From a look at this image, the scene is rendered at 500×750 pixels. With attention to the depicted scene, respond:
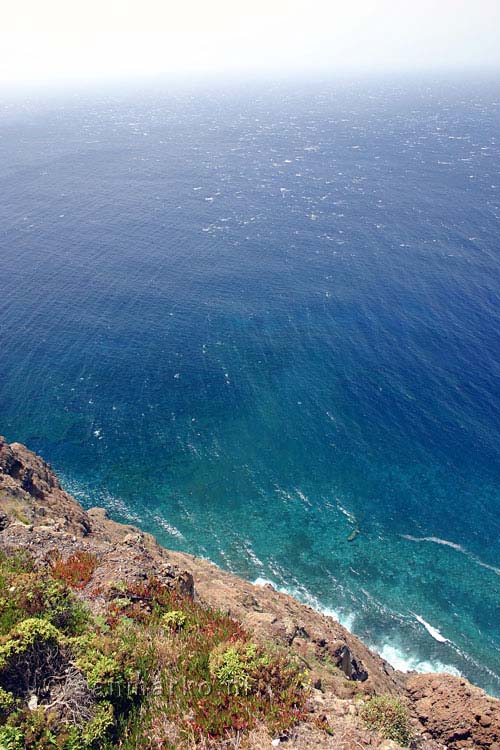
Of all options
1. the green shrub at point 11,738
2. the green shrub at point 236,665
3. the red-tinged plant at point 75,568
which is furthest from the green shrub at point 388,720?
the red-tinged plant at point 75,568

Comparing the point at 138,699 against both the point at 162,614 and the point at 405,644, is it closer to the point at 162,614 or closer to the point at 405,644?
the point at 162,614

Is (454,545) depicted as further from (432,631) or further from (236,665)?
(236,665)

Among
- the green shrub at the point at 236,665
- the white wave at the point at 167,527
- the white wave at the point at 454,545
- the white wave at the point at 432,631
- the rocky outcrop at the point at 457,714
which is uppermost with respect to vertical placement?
the green shrub at the point at 236,665

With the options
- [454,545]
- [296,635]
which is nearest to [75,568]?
[296,635]

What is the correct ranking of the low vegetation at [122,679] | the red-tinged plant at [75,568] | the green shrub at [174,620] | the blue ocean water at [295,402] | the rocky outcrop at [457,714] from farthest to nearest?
the blue ocean water at [295,402], the red-tinged plant at [75,568], the rocky outcrop at [457,714], the green shrub at [174,620], the low vegetation at [122,679]

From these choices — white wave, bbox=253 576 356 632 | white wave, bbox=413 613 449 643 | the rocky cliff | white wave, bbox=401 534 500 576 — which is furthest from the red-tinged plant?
white wave, bbox=401 534 500 576

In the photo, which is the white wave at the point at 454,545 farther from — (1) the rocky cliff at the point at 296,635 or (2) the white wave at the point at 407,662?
(1) the rocky cliff at the point at 296,635

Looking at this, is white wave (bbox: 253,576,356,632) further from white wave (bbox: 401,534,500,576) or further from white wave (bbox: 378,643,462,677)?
white wave (bbox: 401,534,500,576)
